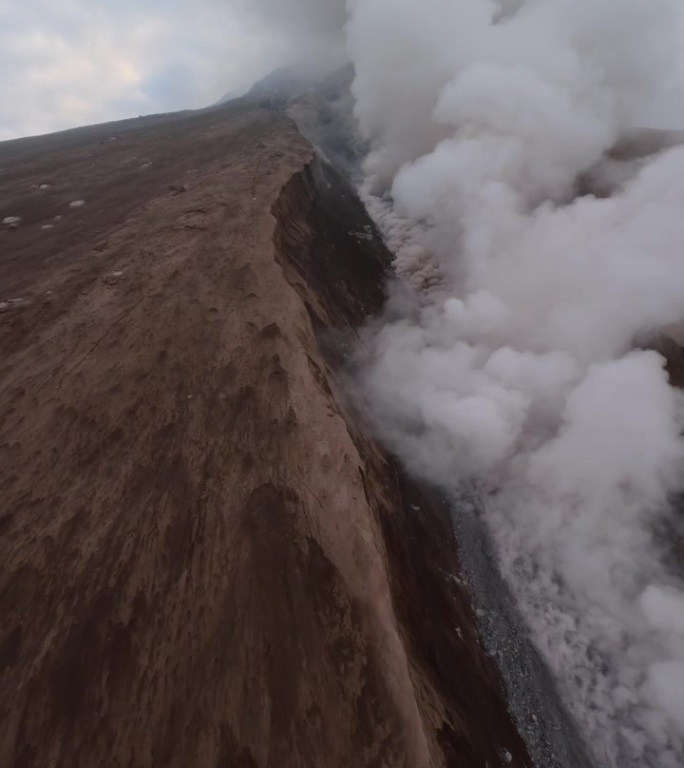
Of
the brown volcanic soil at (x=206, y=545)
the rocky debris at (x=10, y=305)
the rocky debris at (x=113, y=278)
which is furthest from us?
the rocky debris at (x=113, y=278)

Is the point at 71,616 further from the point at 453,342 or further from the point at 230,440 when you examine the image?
the point at 453,342

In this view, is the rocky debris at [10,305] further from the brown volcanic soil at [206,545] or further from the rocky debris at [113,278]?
the rocky debris at [113,278]

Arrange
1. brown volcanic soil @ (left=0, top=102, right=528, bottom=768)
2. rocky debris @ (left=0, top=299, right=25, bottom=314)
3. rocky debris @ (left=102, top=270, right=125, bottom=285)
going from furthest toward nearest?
rocky debris @ (left=102, top=270, right=125, bottom=285), rocky debris @ (left=0, top=299, right=25, bottom=314), brown volcanic soil @ (left=0, top=102, right=528, bottom=768)

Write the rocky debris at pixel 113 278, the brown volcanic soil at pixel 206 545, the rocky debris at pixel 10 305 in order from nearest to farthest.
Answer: the brown volcanic soil at pixel 206 545 < the rocky debris at pixel 10 305 < the rocky debris at pixel 113 278

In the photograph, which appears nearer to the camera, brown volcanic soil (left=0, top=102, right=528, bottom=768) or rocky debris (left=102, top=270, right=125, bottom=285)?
brown volcanic soil (left=0, top=102, right=528, bottom=768)

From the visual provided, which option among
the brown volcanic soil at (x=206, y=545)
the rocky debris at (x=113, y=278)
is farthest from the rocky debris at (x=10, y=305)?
the rocky debris at (x=113, y=278)

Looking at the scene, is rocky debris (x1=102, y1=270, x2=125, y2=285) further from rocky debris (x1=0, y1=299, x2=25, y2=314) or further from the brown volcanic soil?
rocky debris (x1=0, y1=299, x2=25, y2=314)

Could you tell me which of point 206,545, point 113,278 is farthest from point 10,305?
point 206,545

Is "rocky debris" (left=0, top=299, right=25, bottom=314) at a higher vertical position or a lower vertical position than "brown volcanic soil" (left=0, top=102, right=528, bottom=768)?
higher

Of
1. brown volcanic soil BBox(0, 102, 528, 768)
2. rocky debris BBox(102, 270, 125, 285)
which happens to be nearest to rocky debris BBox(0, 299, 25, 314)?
brown volcanic soil BBox(0, 102, 528, 768)
